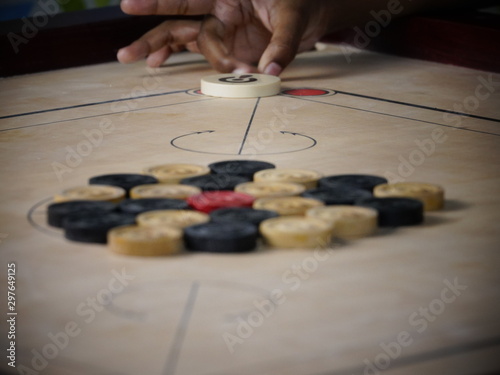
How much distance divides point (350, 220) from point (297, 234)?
0.12m

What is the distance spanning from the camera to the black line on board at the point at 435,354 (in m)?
1.14

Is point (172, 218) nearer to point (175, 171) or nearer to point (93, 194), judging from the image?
point (93, 194)

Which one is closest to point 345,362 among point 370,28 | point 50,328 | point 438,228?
point 50,328

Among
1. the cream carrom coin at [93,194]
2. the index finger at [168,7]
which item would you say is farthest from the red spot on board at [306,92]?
the cream carrom coin at [93,194]

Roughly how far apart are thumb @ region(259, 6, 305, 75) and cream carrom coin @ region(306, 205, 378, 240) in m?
1.62

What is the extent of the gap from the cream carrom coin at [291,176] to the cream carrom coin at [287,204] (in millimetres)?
154

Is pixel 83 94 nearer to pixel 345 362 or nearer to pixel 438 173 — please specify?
pixel 438 173

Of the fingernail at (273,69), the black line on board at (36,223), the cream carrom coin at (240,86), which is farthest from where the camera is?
the fingernail at (273,69)

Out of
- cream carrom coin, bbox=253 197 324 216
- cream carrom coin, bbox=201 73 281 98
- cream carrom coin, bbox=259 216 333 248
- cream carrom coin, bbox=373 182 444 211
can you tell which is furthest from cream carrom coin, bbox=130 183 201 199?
cream carrom coin, bbox=201 73 281 98

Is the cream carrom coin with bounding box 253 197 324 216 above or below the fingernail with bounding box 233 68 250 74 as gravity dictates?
above

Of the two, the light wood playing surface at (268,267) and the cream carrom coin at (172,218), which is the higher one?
the cream carrom coin at (172,218)

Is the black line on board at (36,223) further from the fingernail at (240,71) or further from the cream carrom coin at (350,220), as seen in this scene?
the fingernail at (240,71)

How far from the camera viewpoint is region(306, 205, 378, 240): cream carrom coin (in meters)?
1.65

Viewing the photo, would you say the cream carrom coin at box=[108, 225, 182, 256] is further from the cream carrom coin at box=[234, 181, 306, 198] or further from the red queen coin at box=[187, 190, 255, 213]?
the cream carrom coin at box=[234, 181, 306, 198]
